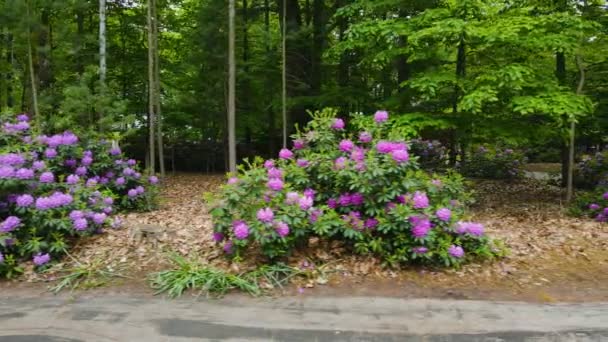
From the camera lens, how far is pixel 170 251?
495 cm

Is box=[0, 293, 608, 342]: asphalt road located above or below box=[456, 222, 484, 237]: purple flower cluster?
below

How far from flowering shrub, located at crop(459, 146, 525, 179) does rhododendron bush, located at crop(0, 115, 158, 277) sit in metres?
9.85

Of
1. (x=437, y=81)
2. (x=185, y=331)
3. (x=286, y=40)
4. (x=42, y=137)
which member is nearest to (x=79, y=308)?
(x=185, y=331)

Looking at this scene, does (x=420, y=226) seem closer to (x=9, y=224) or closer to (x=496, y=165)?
(x=9, y=224)

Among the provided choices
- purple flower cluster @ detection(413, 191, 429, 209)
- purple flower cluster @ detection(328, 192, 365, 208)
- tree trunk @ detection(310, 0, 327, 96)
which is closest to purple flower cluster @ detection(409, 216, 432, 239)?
purple flower cluster @ detection(413, 191, 429, 209)

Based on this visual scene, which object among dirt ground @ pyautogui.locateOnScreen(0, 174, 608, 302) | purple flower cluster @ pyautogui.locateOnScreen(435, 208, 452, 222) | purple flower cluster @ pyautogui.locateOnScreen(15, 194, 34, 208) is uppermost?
purple flower cluster @ pyautogui.locateOnScreen(15, 194, 34, 208)

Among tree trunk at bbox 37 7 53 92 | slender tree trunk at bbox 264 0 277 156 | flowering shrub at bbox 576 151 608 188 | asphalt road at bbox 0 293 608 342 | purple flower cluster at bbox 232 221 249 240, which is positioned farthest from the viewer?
slender tree trunk at bbox 264 0 277 156

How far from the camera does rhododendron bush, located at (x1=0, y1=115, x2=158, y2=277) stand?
4.65 m

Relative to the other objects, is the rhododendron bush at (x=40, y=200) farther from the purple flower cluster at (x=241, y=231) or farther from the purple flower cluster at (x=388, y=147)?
the purple flower cluster at (x=388, y=147)

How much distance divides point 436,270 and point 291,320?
1755mm

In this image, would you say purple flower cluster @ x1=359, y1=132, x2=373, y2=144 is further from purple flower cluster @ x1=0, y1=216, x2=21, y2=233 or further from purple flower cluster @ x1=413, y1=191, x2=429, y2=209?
purple flower cluster @ x1=0, y1=216, x2=21, y2=233

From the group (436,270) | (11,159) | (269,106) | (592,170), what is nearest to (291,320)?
(436,270)

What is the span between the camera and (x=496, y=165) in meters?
12.5

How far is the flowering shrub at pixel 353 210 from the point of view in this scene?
4.42 m
